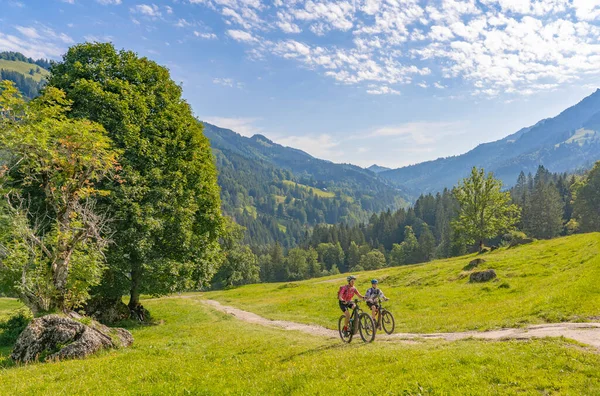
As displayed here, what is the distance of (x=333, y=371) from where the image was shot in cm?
1205

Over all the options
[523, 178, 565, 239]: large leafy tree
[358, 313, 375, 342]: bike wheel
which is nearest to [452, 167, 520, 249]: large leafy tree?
[358, 313, 375, 342]: bike wheel

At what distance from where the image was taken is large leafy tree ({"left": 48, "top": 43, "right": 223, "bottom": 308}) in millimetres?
24453

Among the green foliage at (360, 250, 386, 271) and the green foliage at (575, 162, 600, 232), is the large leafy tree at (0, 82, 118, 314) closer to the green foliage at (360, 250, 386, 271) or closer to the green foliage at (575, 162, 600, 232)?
the green foliage at (575, 162, 600, 232)

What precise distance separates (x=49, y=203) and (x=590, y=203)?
13935cm

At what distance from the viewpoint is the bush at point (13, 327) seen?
20548 millimetres

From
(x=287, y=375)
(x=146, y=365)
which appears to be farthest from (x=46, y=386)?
(x=287, y=375)

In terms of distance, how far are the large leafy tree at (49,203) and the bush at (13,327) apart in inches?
124

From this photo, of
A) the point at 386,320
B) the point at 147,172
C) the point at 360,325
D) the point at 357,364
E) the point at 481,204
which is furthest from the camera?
the point at 481,204

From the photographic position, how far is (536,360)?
34.6 ft

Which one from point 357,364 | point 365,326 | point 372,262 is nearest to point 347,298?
point 365,326

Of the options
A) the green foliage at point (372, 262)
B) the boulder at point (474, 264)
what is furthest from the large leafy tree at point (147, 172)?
the green foliage at point (372, 262)

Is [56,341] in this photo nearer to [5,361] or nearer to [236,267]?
[5,361]

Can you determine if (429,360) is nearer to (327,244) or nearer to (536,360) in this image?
(536,360)

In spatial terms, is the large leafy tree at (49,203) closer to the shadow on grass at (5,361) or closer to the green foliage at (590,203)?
the shadow on grass at (5,361)
